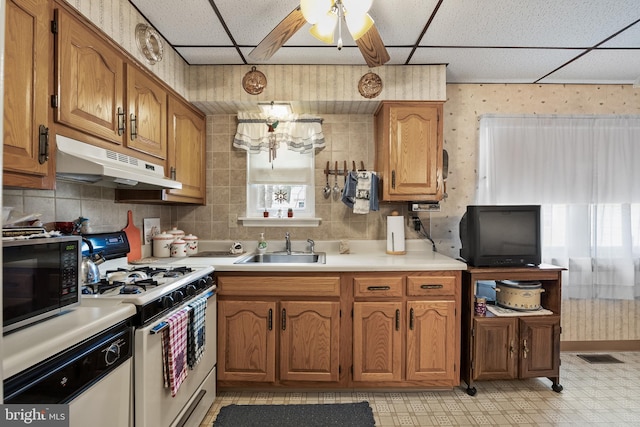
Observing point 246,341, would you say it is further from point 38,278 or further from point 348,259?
point 38,278

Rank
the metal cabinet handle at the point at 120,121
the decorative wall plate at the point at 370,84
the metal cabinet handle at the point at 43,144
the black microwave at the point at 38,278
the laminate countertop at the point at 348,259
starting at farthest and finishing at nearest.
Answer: the decorative wall plate at the point at 370,84, the laminate countertop at the point at 348,259, the metal cabinet handle at the point at 120,121, the metal cabinet handle at the point at 43,144, the black microwave at the point at 38,278

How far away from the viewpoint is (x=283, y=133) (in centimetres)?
288

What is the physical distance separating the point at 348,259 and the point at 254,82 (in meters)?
1.54

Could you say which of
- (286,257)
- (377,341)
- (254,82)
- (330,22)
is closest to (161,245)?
(286,257)

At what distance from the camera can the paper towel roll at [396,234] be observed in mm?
2686

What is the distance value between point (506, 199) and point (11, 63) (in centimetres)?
326

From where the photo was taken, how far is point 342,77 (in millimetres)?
2539

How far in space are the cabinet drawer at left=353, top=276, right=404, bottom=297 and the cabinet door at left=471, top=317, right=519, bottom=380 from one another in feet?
2.07

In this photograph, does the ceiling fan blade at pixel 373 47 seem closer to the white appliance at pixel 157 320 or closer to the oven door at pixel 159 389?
the white appliance at pixel 157 320

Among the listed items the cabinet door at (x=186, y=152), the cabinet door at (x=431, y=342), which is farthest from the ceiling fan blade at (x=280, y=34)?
the cabinet door at (x=431, y=342)

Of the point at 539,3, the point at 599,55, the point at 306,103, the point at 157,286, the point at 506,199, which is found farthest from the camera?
the point at 506,199

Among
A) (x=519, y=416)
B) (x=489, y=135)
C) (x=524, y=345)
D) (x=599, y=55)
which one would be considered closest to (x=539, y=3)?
(x=599, y=55)

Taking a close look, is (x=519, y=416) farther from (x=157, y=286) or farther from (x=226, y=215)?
(x=226, y=215)

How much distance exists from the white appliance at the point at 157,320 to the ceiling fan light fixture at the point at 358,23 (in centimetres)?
155
